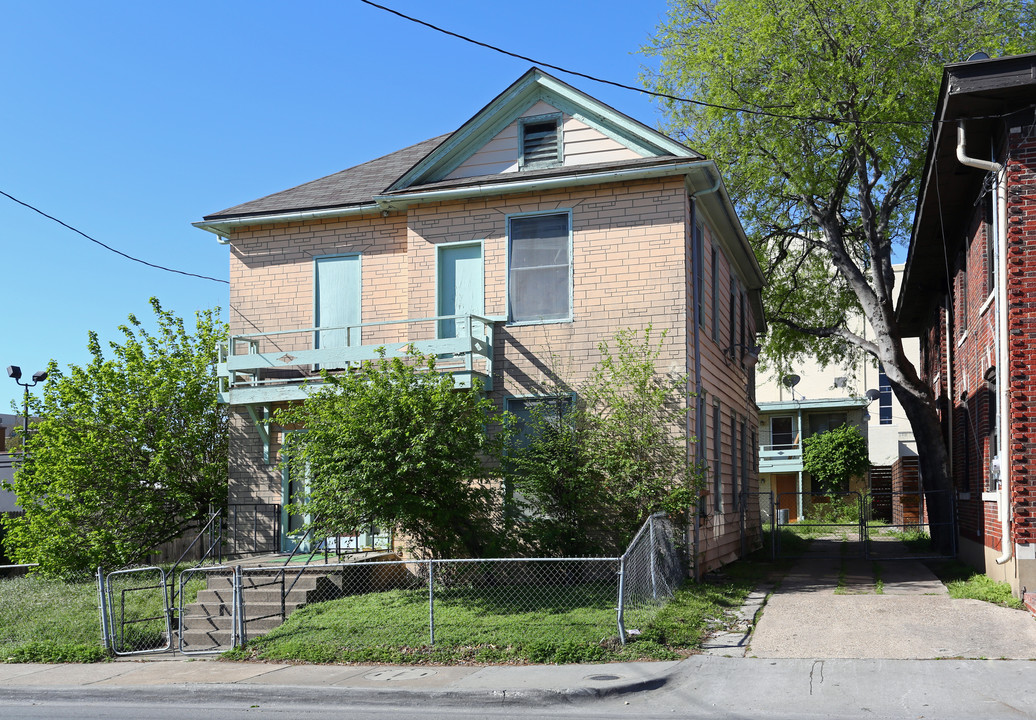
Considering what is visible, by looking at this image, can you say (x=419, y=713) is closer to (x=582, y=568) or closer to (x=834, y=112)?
(x=582, y=568)

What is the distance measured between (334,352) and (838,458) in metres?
27.5

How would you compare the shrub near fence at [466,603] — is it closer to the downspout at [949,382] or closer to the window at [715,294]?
the window at [715,294]

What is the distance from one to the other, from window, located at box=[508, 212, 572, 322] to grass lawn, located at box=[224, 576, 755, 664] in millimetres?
4518

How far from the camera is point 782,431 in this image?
41250mm

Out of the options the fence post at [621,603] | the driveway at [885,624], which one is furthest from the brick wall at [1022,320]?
the fence post at [621,603]

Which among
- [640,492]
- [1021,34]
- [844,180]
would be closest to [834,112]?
[844,180]

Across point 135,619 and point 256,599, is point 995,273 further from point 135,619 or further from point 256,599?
point 135,619

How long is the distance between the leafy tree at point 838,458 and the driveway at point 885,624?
2347cm

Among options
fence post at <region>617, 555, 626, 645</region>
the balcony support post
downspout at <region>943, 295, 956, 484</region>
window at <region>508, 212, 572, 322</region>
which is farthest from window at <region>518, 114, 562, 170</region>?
downspout at <region>943, 295, 956, 484</region>

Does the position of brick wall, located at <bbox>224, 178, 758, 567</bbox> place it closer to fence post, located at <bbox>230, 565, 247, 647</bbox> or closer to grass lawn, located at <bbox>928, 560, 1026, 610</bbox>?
grass lawn, located at <bbox>928, 560, 1026, 610</bbox>

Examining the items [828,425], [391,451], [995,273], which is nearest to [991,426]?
[995,273]

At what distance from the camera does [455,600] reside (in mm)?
13086

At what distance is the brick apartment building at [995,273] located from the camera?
39.1 feet

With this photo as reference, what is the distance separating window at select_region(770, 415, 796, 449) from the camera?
1610 inches
